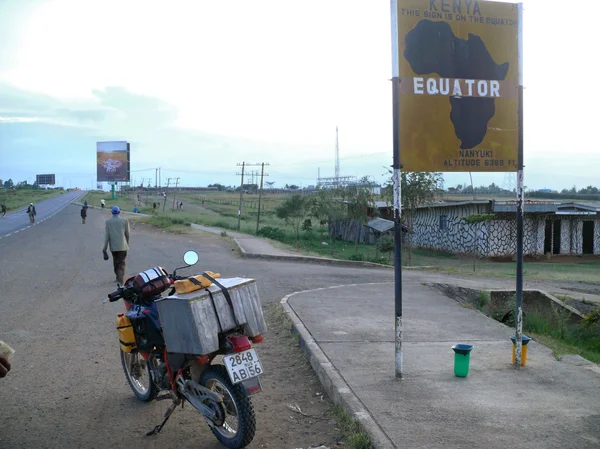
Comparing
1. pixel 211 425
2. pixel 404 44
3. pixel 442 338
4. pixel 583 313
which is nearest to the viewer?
pixel 211 425

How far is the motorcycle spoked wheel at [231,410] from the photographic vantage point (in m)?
4.04

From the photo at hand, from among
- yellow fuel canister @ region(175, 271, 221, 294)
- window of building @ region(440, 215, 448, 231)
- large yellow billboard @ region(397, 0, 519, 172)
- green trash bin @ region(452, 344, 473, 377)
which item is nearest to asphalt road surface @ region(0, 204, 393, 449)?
yellow fuel canister @ region(175, 271, 221, 294)

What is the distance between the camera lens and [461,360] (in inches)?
219

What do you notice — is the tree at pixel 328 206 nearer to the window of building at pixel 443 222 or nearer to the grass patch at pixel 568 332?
the window of building at pixel 443 222

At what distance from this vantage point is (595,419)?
15.0 ft

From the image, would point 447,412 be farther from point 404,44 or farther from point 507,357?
point 404,44

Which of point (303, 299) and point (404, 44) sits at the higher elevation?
point (404, 44)

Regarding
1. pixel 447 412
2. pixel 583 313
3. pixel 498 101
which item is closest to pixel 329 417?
pixel 447 412

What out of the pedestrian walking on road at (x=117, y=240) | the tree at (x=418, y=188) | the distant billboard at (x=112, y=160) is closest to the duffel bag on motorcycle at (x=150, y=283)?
the pedestrian walking on road at (x=117, y=240)

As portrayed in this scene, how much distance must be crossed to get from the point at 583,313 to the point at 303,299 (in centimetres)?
616

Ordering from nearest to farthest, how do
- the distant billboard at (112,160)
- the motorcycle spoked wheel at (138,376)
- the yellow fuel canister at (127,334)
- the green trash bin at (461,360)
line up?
the yellow fuel canister at (127,334) → the motorcycle spoked wheel at (138,376) → the green trash bin at (461,360) → the distant billboard at (112,160)

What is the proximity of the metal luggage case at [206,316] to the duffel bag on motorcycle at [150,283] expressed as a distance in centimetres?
41

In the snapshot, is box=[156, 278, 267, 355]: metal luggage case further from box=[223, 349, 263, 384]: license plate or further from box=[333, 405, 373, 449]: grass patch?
box=[333, 405, 373, 449]: grass patch

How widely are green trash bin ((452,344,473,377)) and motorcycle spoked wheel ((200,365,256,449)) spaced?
2.34 metres
